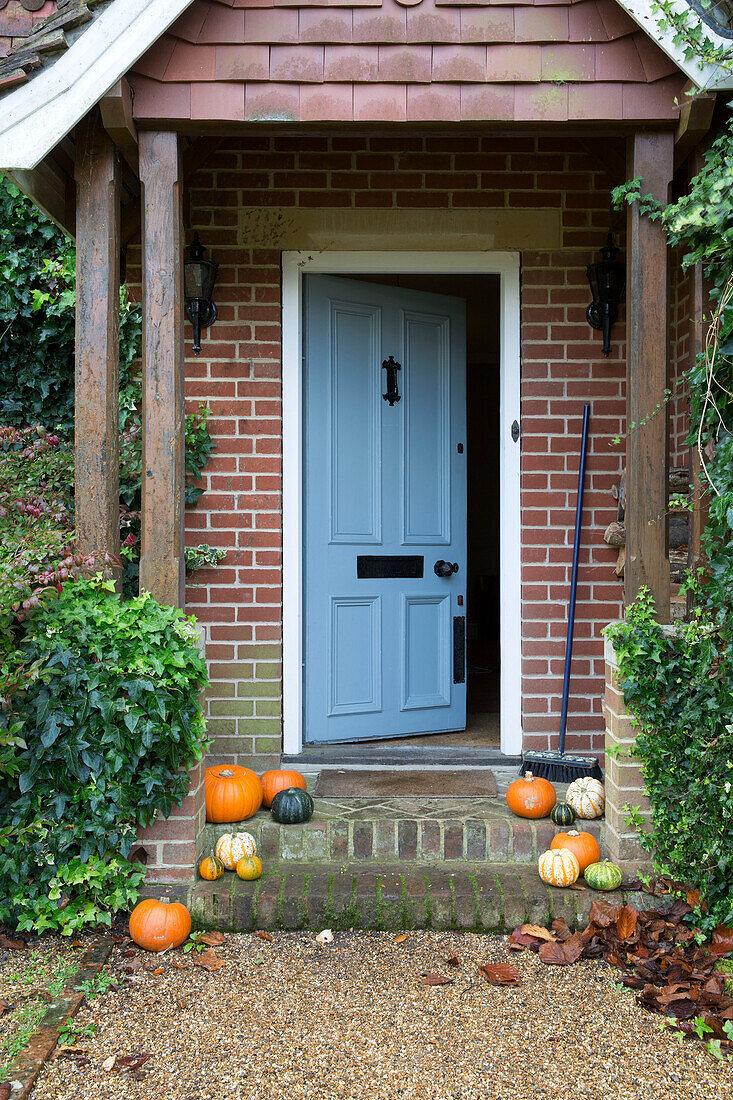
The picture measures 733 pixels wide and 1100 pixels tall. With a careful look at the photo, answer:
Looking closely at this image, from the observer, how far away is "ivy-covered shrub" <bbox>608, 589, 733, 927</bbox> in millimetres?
2701

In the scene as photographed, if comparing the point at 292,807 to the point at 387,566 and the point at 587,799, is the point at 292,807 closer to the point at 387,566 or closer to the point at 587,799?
the point at 587,799

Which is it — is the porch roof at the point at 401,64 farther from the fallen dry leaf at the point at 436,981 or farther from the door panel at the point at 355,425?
the fallen dry leaf at the point at 436,981

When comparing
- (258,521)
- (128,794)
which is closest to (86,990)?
(128,794)

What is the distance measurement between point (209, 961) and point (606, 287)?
323cm

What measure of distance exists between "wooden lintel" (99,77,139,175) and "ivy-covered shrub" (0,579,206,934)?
5.42ft

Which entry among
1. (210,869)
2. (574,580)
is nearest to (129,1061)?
(210,869)

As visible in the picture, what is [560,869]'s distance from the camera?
9.75ft

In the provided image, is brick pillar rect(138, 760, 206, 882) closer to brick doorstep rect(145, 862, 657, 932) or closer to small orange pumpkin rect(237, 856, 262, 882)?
brick doorstep rect(145, 862, 657, 932)

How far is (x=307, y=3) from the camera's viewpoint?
10.2 ft

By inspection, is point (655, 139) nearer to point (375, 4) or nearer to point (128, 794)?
point (375, 4)

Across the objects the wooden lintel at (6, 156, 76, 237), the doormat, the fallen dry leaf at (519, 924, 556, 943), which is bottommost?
the fallen dry leaf at (519, 924, 556, 943)

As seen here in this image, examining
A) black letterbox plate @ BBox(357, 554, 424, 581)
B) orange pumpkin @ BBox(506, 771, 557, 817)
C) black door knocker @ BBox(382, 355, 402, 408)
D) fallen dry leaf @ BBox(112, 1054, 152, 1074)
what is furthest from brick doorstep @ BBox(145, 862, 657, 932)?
black door knocker @ BBox(382, 355, 402, 408)

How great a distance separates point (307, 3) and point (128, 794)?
284cm

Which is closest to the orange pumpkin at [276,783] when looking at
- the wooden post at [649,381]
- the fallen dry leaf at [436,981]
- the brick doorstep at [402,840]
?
the brick doorstep at [402,840]
